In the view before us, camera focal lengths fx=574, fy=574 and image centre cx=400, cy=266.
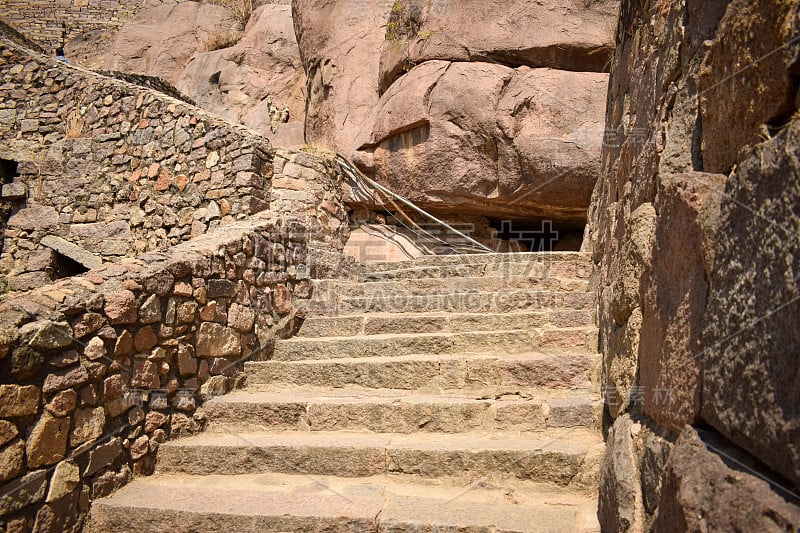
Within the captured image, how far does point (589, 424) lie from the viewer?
282cm

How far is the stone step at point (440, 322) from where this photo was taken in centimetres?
377

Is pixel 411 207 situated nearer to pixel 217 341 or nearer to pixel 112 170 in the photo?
pixel 112 170

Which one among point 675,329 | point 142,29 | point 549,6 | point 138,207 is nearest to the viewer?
point 675,329

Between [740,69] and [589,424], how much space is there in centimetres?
194

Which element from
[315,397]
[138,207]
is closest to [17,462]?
[315,397]

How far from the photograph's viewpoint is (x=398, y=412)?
119 inches

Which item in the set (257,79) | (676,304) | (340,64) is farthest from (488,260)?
(257,79)

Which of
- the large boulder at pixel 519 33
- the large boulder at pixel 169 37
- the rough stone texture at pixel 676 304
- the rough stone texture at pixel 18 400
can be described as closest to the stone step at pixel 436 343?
the rough stone texture at pixel 676 304

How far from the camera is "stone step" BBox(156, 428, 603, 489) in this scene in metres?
2.52

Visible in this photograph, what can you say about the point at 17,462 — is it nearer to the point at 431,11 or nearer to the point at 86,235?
the point at 86,235

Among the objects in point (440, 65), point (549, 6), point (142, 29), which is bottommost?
point (440, 65)

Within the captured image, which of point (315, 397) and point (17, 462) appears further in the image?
point (315, 397)

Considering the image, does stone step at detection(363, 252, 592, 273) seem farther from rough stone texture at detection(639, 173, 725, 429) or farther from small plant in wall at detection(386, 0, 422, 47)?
small plant in wall at detection(386, 0, 422, 47)

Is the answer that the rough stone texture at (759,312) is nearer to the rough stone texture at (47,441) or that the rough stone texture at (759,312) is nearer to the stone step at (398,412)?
the stone step at (398,412)
